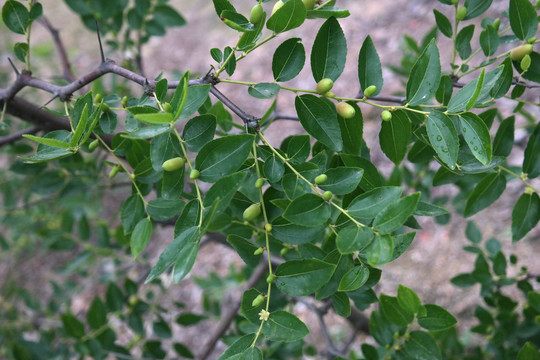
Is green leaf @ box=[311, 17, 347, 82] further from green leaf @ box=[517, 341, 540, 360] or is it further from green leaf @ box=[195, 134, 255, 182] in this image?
green leaf @ box=[517, 341, 540, 360]

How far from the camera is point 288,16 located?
60 cm

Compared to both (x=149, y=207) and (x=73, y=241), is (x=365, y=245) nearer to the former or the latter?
(x=149, y=207)

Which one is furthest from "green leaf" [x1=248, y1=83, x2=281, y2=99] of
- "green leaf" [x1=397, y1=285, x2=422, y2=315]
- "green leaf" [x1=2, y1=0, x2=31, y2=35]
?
"green leaf" [x1=2, y1=0, x2=31, y2=35]

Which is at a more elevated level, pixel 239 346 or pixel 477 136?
pixel 477 136

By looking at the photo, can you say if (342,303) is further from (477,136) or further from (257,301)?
(477,136)

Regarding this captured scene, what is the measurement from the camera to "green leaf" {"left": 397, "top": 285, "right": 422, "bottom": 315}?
733 mm

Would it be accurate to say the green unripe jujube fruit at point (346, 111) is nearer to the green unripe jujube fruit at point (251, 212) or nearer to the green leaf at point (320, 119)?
the green leaf at point (320, 119)

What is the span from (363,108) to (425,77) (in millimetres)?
2208

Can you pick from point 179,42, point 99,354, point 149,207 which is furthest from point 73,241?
point 179,42

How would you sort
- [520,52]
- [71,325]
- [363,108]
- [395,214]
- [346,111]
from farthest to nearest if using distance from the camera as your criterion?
[363,108] → [71,325] → [520,52] → [346,111] → [395,214]

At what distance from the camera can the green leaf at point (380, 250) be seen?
1.79ft

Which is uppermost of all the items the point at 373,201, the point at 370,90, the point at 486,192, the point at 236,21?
the point at 236,21

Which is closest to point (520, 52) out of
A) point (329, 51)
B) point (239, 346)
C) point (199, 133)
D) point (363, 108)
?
point (329, 51)

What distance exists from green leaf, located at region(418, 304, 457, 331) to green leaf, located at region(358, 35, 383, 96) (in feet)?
1.23
